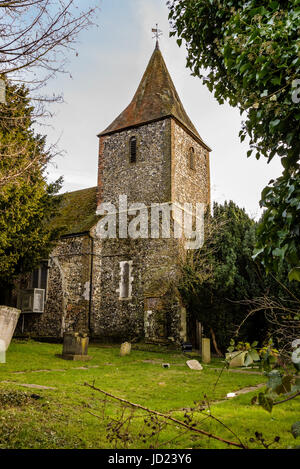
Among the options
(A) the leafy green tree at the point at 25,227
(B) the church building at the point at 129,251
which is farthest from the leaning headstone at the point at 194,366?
(A) the leafy green tree at the point at 25,227

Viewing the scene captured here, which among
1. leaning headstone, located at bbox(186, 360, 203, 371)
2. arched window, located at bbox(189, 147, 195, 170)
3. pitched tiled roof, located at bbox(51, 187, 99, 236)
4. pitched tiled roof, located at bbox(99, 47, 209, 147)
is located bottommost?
leaning headstone, located at bbox(186, 360, 203, 371)

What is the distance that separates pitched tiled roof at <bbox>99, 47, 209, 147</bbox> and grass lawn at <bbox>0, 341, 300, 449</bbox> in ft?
39.9

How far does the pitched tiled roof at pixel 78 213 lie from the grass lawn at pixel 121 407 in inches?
324

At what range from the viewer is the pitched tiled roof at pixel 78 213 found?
18.7m

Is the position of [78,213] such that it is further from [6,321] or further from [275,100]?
[275,100]

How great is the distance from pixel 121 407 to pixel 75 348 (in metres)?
6.81

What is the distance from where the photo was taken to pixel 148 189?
1792 cm

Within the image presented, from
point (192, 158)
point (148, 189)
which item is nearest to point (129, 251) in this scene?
point (148, 189)

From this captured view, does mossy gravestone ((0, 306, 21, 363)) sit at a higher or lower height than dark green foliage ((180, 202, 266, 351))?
lower

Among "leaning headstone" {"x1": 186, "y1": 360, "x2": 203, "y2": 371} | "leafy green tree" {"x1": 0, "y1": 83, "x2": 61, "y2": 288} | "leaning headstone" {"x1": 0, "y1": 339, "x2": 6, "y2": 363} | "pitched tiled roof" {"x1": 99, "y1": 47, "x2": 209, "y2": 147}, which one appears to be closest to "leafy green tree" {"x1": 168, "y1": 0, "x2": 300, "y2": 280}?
"leaning headstone" {"x1": 186, "y1": 360, "x2": 203, "y2": 371}

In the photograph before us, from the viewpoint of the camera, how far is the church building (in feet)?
53.0

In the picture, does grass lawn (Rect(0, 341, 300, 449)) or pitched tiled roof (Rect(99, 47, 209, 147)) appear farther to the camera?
pitched tiled roof (Rect(99, 47, 209, 147))

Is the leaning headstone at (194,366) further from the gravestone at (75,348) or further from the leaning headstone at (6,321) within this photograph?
the leaning headstone at (6,321)

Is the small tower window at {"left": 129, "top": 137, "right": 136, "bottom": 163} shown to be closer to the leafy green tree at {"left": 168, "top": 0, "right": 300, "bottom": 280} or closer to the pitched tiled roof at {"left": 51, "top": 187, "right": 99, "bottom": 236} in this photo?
the pitched tiled roof at {"left": 51, "top": 187, "right": 99, "bottom": 236}
